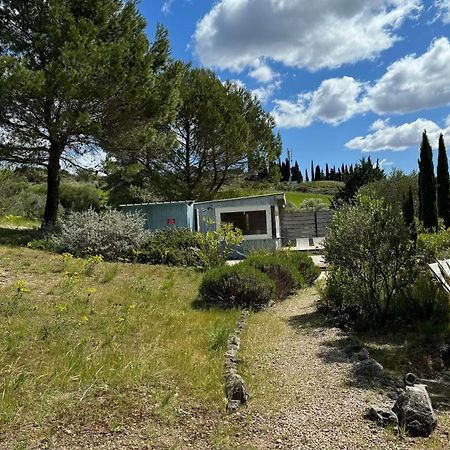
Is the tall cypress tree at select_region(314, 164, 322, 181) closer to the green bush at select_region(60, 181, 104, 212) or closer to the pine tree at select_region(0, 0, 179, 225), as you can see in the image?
the green bush at select_region(60, 181, 104, 212)

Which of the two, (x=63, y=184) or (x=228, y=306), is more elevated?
(x=63, y=184)

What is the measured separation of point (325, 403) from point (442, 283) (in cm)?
417

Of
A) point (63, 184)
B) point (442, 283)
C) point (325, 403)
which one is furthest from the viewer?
point (63, 184)

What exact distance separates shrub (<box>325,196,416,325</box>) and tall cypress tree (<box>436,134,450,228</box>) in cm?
1997

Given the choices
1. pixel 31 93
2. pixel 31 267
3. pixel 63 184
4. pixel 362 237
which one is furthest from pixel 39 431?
pixel 63 184

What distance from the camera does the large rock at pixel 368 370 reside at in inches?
170

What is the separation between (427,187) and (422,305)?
19.5 meters

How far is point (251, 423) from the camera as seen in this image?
10.7ft

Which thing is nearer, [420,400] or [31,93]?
[420,400]

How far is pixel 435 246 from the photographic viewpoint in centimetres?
1255

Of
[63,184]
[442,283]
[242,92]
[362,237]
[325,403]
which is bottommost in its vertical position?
[325,403]

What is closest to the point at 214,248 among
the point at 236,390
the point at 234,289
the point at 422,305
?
the point at 234,289

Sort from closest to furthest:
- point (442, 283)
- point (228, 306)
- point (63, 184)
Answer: point (442, 283), point (228, 306), point (63, 184)

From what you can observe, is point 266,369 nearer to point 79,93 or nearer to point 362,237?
point 362,237
